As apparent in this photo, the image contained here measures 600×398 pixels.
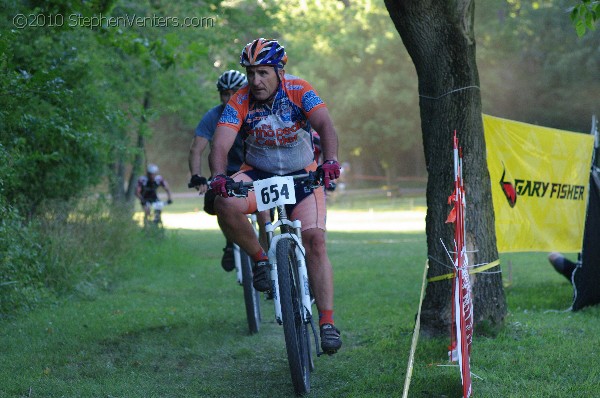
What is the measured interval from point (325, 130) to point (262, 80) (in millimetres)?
559

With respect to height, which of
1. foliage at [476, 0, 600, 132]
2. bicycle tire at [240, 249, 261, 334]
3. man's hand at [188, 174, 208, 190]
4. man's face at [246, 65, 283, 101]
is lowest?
bicycle tire at [240, 249, 261, 334]

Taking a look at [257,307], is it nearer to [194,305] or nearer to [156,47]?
[194,305]

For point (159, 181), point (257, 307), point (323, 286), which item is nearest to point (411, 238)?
point (159, 181)

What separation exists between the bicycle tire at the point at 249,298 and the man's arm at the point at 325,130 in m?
2.33

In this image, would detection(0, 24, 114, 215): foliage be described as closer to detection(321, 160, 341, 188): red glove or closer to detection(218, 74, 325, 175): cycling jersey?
detection(218, 74, 325, 175): cycling jersey

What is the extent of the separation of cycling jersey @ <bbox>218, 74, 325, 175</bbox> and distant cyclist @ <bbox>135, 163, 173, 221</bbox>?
16996 mm

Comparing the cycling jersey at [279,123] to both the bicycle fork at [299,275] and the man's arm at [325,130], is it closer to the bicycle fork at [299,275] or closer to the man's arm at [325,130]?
the man's arm at [325,130]

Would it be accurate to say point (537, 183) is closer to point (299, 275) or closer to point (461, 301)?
point (299, 275)

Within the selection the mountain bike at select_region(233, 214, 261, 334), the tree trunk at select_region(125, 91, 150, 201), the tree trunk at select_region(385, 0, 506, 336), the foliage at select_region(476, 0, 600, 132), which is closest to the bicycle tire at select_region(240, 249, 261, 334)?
the mountain bike at select_region(233, 214, 261, 334)

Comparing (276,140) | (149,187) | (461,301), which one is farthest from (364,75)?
(461,301)

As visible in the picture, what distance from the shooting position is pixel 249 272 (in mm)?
8836

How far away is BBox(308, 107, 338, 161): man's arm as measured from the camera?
653 centimetres

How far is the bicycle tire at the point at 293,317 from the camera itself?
5891 millimetres

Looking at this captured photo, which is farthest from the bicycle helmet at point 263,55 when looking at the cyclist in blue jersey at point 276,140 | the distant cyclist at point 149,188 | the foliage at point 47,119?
the distant cyclist at point 149,188
